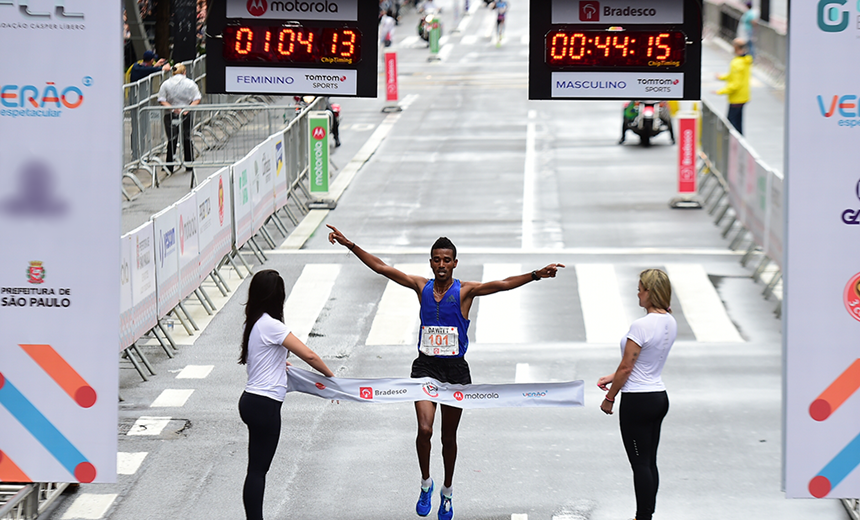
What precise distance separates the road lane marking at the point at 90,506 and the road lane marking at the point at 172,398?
7.91ft

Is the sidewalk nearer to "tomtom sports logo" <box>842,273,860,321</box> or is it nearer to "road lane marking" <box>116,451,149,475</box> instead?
"road lane marking" <box>116,451,149,475</box>

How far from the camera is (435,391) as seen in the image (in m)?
8.63

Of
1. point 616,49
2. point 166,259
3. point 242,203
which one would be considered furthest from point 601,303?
point 166,259

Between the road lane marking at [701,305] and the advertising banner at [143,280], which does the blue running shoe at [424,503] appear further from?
the road lane marking at [701,305]

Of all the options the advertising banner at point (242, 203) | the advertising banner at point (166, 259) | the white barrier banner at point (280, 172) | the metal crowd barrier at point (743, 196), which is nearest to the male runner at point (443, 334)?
the advertising banner at point (166, 259)

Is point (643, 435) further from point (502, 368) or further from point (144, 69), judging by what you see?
point (144, 69)

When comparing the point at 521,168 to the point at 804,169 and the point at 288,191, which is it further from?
the point at 804,169

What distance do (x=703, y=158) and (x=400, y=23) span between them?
159 feet

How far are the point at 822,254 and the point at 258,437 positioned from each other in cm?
373

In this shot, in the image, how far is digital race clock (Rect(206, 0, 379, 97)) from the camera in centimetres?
1069

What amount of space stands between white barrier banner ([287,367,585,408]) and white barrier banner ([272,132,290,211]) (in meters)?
11.1

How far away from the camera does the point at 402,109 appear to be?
36.9m

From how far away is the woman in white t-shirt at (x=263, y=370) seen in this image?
7965 millimetres

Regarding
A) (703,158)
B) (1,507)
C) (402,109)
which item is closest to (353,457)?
(1,507)
